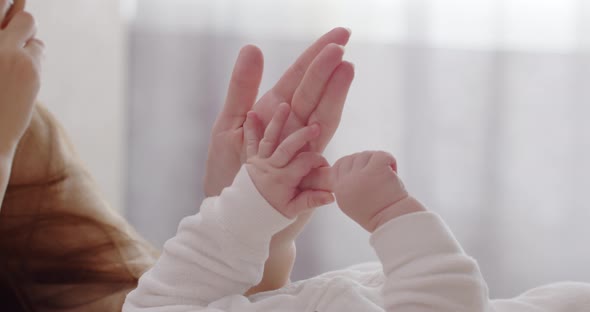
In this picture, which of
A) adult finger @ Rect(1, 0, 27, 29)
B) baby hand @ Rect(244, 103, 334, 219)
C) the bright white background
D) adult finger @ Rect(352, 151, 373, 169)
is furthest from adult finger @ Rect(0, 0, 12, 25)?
the bright white background

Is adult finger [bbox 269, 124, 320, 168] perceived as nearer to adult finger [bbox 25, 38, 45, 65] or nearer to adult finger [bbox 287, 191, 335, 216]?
adult finger [bbox 287, 191, 335, 216]

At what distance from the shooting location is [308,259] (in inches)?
72.7

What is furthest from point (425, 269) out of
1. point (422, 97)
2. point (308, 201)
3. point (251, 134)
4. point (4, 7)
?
point (422, 97)

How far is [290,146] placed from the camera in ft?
2.15

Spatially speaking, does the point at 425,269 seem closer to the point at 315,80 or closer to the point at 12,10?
the point at 315,80

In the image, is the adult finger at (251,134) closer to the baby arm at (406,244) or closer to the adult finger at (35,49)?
the baby arm at (406,244)

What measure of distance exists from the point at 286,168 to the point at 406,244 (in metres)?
0.14

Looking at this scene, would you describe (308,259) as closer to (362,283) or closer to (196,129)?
(196,129)

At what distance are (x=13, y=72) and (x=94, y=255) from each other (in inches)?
9.5

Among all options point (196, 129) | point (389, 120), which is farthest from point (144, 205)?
point (389, 120)

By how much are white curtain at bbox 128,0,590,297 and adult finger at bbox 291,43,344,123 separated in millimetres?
1127

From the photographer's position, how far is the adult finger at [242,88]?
80 cm

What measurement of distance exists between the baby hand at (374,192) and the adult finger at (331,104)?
10cm

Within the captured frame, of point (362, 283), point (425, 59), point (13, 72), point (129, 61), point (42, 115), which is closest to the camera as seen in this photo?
point (362, 283)
